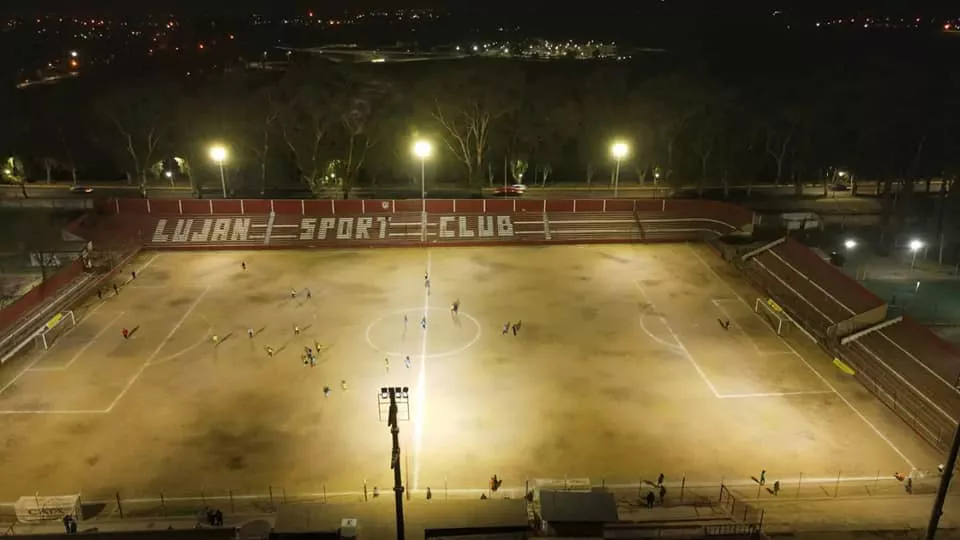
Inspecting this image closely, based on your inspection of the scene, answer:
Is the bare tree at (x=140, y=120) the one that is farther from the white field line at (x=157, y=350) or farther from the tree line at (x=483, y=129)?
the white field line at (x=157, y=350)

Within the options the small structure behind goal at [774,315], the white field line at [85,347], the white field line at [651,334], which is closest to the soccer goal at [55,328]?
the white field line at [85,347]

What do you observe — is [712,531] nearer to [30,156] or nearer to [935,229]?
[935,229]

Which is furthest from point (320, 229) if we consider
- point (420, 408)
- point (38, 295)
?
point (420, 408)

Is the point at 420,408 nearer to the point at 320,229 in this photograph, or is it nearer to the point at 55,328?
the point at 55,328

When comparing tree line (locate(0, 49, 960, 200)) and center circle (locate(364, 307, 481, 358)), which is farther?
tree line (locate(0, 49, 960, 200))

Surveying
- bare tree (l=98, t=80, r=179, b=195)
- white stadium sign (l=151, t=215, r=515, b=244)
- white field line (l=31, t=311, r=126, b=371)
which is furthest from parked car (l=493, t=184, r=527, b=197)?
white field line (l=31, t=311, r=126, b=371)

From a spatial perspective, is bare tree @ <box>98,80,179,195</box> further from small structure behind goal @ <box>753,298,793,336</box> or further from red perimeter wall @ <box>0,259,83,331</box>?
small structure behind goal @ <box>753,298,793,336</box>
